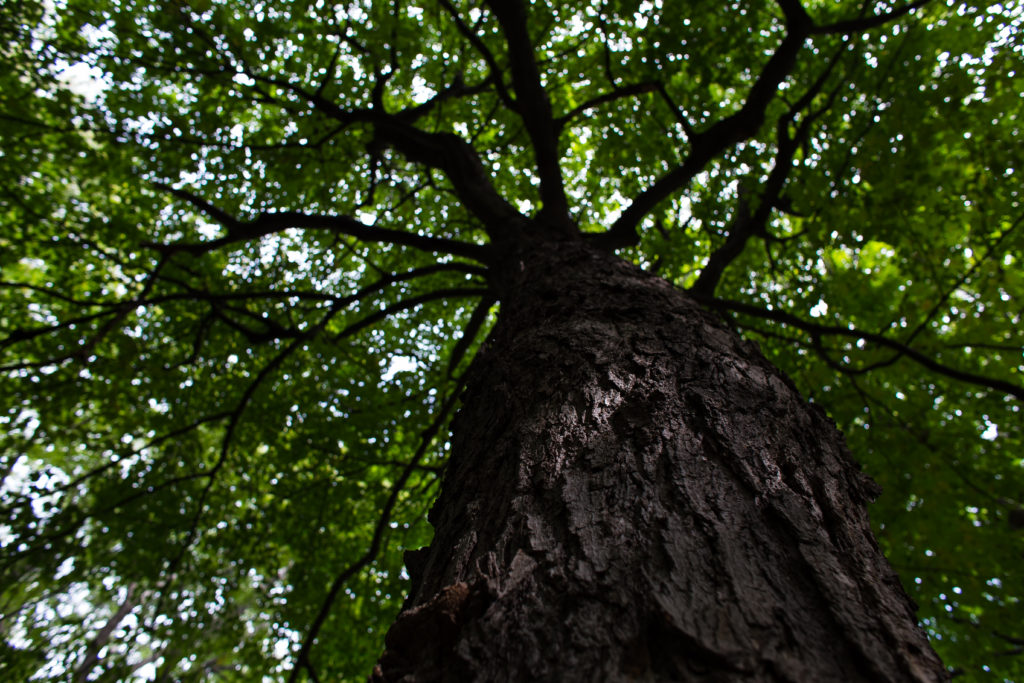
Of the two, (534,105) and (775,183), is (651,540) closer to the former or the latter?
(534,105)

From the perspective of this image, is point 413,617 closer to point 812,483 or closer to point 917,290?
point 812,483

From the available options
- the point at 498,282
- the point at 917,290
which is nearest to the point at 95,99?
the point at 498,282

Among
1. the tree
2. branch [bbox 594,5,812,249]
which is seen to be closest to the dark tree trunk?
the tree

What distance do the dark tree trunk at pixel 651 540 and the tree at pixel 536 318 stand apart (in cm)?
1

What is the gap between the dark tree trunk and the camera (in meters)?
0.74

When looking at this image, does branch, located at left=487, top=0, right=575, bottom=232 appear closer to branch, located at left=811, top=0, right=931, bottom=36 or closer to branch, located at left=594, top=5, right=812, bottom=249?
branch, located at left=594, top=5, right=812, bottom=249

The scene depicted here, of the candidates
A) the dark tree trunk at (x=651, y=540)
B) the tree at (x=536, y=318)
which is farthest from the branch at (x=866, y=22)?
the dark tree trunk at (x=651, y=540)

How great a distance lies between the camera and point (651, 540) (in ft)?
3.07

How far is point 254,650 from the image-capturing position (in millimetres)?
6273

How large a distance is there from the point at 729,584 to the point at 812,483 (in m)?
0.48

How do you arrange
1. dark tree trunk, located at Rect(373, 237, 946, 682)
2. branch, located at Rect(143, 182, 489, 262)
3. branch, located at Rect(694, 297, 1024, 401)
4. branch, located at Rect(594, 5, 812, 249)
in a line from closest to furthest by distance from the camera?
dark tree trunk, located at Rect(373, 237, 946, 682), branch, located at Rect(143, 182, 489, 262), branch, located at Rect(694, 297, 1024, 401), branch, located at Rect(594, 5, 812, 249)

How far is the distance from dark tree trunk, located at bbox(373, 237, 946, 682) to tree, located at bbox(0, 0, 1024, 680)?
0.03ft

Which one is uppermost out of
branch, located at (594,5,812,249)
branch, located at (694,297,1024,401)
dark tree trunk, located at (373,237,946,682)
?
branch, located at (594,5,812,249)

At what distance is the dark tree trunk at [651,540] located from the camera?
29.2 inches
